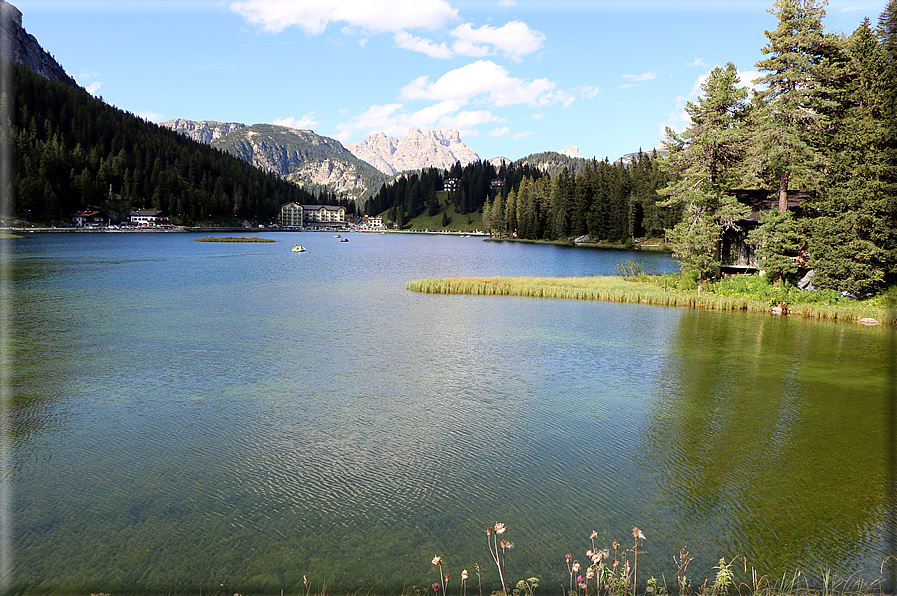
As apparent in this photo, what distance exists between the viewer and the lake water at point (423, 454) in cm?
970

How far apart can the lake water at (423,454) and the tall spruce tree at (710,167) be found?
15044 mm

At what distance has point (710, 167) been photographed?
4506 centimetres

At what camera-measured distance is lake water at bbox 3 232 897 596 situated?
9.70m

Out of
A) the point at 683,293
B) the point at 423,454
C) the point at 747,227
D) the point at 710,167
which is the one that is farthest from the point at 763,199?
the point at 423,454

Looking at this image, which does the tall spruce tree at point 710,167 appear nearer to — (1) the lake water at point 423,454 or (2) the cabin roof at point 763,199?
(2) the cabin roof at point 763,199

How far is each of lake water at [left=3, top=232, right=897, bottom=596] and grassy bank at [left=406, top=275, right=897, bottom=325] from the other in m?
5.98

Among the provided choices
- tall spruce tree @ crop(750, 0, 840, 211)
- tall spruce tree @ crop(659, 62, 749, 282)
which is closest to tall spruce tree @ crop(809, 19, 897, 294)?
tall spruce tree @ crop(750, 0, 840, 211)

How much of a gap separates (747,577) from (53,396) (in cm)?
2094

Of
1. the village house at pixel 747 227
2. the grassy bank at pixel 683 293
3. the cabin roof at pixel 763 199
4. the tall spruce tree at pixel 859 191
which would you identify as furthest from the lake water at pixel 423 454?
the village house at pixel 747 227

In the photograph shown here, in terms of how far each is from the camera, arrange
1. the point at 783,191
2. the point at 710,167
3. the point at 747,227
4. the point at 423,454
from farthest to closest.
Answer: the point at 747,227 → the point at 710,167 → the point at 783,191 → the point at 423,454

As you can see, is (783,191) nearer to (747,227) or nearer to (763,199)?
(763,199)

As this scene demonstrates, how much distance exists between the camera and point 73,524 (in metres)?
10.6

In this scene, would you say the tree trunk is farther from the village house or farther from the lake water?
the lake water

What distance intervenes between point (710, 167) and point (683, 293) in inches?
415
